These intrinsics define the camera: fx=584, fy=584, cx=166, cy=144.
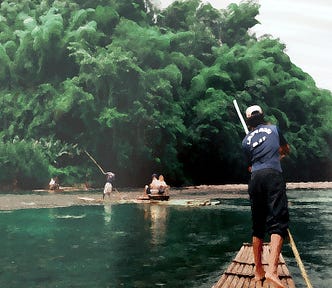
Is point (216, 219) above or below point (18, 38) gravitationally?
below

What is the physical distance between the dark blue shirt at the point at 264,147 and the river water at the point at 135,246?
13.4 ft

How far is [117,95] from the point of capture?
44062 millimetres

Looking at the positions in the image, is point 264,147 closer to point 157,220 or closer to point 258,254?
point 258,254

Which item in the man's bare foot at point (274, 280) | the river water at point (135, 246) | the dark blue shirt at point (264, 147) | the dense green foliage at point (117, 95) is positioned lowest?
the river water at point (135, 246)

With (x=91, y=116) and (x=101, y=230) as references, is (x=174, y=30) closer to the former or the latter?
(x=91, y=116)

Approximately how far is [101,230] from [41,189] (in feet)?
77.3

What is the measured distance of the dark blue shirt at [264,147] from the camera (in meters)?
7.13

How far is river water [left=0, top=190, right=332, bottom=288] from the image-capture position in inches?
444

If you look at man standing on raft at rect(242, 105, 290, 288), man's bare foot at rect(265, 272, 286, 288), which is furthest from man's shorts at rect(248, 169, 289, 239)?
man's bare foot at rect(265, 272, 286, 288)

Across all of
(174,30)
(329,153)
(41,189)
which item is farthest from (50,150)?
(329,153)

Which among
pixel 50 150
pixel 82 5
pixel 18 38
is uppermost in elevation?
pixel 82 5

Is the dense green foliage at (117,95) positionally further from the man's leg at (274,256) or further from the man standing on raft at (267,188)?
the man's leg at (274,256)

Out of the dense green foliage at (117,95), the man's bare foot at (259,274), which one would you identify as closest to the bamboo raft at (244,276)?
the man's bare foot at (259,274)

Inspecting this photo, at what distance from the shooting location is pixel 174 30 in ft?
186
